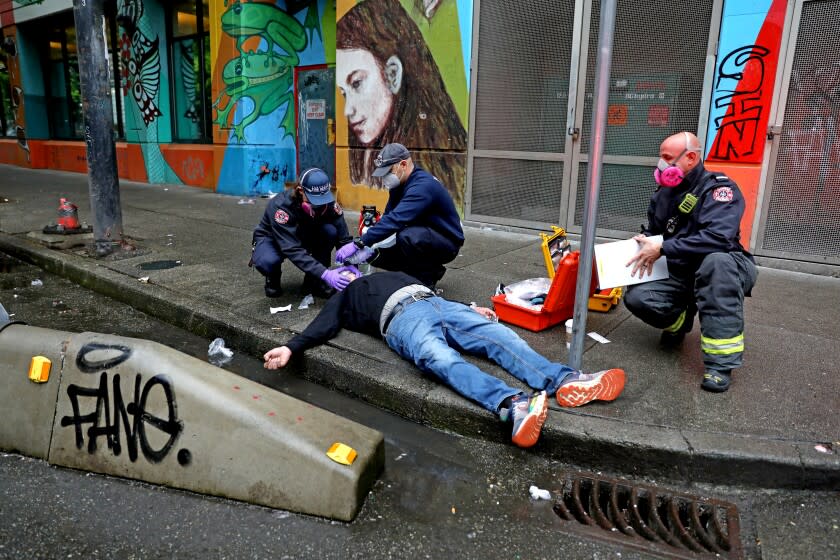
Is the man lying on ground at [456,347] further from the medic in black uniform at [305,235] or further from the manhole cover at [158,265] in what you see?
the manhole cover at [158,265]

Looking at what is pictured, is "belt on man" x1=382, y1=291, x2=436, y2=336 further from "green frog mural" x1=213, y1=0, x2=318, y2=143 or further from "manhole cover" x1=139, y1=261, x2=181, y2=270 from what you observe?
"green frog mural" x1=213, y1=0, x2=318, y2=143

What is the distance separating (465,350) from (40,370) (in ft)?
6.97

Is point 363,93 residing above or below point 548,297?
above

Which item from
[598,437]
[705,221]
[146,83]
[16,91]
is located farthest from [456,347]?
[16,91]

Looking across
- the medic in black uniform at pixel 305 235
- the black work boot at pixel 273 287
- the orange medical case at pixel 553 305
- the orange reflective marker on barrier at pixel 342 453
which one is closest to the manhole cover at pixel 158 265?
the medic in black uniform at pixel 305 235

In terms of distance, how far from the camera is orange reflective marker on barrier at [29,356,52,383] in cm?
266

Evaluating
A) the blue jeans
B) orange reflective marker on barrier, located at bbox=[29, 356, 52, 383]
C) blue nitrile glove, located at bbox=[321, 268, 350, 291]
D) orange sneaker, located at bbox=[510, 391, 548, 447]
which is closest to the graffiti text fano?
orange reflective marker on barrier, located at bbox=[29, 356, 52, 383]

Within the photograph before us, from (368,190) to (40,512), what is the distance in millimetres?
6719

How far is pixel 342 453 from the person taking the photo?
2.41 metres

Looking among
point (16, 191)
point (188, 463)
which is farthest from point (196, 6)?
point (188, 463)

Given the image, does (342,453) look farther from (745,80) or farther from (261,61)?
(261,61)

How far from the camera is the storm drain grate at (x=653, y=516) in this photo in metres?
2.24

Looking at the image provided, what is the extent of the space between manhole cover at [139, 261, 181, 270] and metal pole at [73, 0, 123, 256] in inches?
24.1

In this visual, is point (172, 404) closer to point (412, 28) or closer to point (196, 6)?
point (412, 28)
